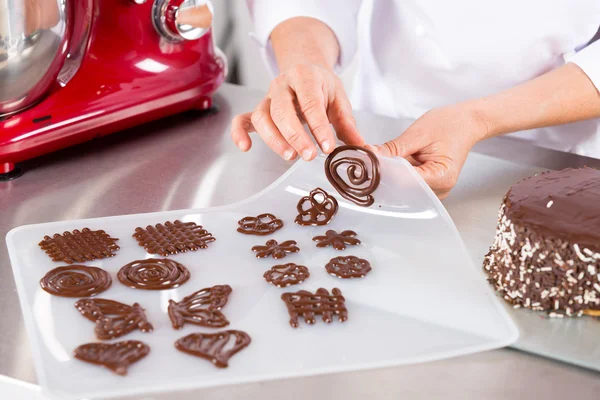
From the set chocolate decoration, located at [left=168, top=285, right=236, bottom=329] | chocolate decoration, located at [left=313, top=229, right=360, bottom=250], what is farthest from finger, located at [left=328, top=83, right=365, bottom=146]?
chocolate decoration, located at [left=168, top=285, right=236, bottom=329]

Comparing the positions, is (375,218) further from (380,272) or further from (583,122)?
(583,122)

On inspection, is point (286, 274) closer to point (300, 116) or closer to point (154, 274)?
point (154, 274)

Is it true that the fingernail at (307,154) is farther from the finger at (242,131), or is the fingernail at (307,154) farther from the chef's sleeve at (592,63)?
the chef's sleeve at (592,63)

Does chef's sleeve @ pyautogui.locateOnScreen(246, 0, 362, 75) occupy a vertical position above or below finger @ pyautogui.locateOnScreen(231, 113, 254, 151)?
above

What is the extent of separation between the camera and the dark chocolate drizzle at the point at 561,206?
2.76 ft

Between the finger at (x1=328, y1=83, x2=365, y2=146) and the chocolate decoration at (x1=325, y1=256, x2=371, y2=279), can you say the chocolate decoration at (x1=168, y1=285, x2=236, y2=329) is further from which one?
the finger at (x1=328, y1=83, x2=365, y2=146)

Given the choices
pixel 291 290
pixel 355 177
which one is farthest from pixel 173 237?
pixel 355 177

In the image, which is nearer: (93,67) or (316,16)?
(93,67)

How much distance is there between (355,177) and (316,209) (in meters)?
0.08

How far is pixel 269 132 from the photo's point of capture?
1.20m

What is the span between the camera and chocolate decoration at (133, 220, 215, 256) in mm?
1021

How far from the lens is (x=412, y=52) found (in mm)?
1650

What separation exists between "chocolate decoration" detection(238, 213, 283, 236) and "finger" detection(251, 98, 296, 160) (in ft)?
0.37

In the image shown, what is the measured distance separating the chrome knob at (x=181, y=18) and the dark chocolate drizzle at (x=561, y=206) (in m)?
0.73
